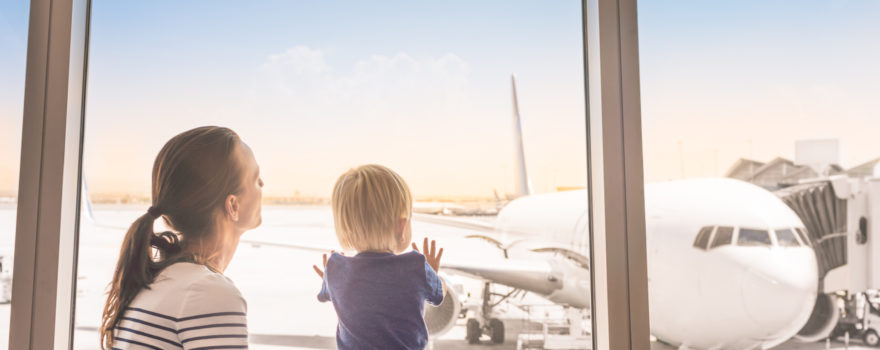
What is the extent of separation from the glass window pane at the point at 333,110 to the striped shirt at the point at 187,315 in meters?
0.71

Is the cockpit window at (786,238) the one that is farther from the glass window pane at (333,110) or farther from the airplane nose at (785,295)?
the glass window pane at (333,110)

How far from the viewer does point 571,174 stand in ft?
4.43

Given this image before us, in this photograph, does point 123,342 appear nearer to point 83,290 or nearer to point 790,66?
point 83,290

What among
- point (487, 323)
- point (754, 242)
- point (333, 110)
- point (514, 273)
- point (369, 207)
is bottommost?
point (487, 323)

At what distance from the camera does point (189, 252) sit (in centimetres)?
61

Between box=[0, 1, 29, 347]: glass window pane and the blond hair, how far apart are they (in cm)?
71

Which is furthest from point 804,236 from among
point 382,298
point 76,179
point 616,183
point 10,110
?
point 10,110

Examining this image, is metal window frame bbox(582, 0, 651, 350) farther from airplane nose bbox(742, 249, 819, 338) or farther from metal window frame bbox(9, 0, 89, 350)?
metal window frame bbox(9, 0, 89, 350)

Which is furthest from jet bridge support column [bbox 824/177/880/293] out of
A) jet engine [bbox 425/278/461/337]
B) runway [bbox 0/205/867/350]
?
jet engine [bbox 425/278/461/337]

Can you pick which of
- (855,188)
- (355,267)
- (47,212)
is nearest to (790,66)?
(855,188)

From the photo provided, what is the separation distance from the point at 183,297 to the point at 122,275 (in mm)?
91

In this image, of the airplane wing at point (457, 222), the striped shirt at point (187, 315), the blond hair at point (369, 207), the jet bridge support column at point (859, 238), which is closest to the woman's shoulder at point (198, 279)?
the striped shirt at point (187, 315)

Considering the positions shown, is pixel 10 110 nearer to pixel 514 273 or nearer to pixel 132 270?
pixel 132 270

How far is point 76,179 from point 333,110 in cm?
57
